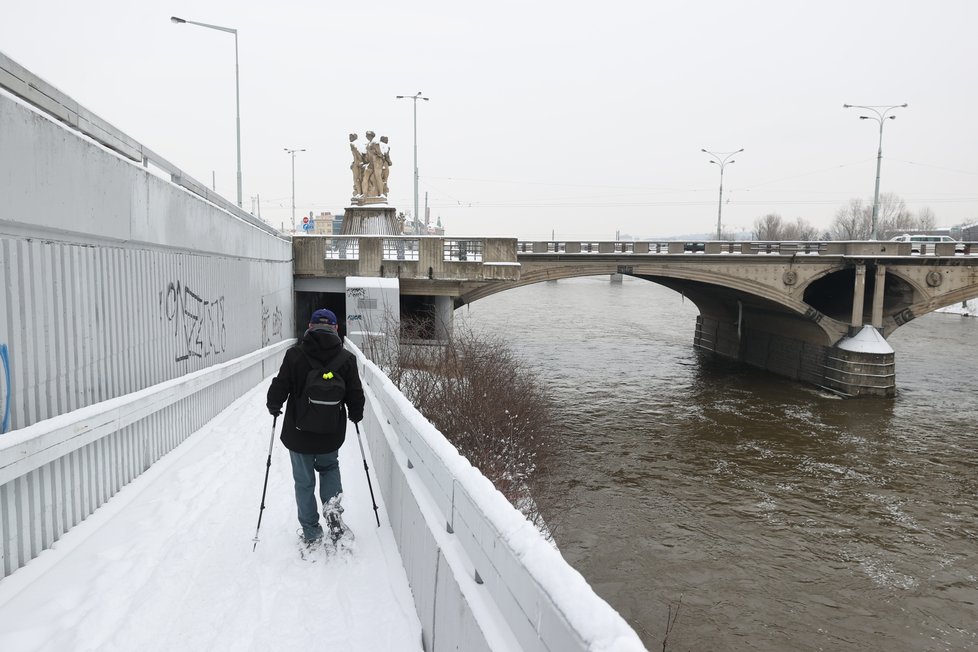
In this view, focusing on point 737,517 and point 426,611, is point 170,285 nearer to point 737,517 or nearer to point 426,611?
point 426,611

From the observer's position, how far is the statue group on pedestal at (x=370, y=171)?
2855 centimetres

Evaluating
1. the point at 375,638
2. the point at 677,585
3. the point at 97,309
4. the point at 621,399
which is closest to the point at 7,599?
the point at 375,638

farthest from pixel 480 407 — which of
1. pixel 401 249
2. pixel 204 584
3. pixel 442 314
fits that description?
pixel 204 584

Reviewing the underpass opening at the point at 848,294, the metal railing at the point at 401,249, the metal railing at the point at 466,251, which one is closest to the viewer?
the metal railing at the point at 401,249

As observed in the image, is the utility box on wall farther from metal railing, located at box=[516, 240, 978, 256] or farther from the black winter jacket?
the black winter jacket

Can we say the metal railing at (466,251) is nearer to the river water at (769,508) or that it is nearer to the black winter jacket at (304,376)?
the river water at (769,508)

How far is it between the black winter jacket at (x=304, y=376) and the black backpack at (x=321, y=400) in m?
0.03

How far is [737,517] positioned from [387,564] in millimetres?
13063

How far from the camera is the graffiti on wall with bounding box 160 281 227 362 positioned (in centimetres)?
792

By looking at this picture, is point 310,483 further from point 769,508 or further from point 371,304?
point 371,304

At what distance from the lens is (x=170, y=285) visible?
7.89 meters

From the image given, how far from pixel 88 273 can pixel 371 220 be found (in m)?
23.1

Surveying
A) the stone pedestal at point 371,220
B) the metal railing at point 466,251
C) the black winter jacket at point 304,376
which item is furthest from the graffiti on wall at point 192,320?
the stone pedestal at point 371,220

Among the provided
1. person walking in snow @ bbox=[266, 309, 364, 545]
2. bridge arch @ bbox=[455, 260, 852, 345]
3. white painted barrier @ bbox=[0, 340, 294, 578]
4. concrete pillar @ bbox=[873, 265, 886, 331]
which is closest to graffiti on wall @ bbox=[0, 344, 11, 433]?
white painted barrier @ bbox=[0, 340, 294, 578]
